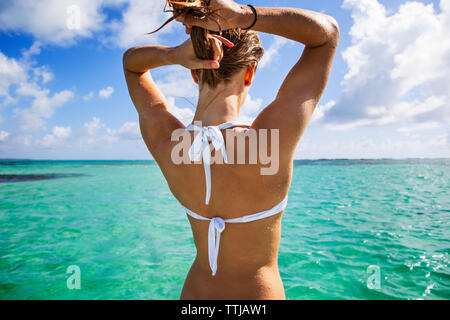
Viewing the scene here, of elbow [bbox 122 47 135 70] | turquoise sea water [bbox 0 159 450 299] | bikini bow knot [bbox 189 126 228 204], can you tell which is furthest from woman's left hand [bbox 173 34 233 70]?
turquoise sea water [bbox 0 159 450 299]

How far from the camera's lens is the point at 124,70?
153cm

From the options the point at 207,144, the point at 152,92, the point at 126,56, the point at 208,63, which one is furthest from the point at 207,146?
the point at 126,56

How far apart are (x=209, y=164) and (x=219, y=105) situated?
277 mm

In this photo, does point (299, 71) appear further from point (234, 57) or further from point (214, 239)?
point (214, 239)

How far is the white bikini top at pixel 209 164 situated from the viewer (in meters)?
1.11

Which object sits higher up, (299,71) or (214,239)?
(299,71)

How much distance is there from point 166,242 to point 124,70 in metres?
5.24

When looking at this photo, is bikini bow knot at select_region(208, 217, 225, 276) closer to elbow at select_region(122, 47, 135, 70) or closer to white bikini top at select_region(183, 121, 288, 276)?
white bikini top at select_region(183, 121, 288, 276)

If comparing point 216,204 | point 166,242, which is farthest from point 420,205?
point 216,204

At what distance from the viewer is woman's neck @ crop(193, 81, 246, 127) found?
1199mm

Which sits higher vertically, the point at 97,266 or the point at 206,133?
the point at 206,133

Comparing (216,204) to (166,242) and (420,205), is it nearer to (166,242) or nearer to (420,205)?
(166,242)

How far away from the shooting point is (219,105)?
1220mm

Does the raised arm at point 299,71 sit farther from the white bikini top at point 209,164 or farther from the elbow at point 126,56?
the elbow at point 126,56
